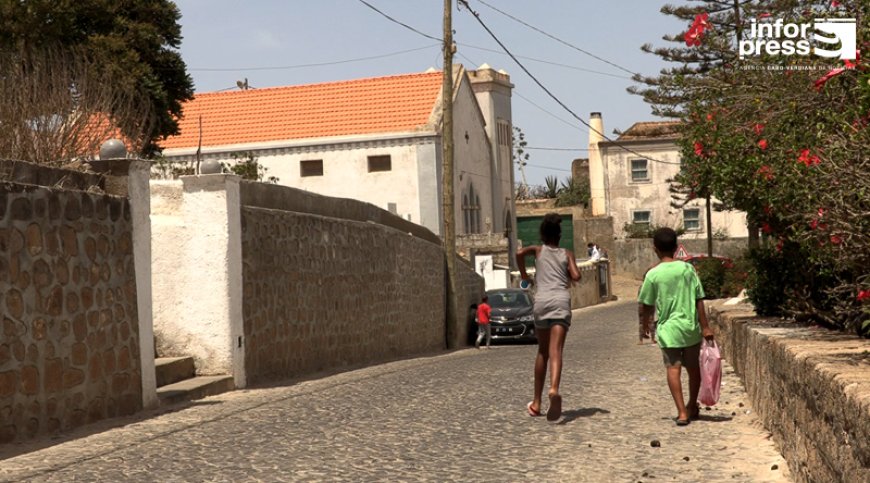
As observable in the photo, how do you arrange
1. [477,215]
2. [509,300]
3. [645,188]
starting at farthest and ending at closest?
1. [645,188]
2. [477,215]
3. [509,300]

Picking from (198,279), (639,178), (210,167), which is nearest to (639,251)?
(639,178)

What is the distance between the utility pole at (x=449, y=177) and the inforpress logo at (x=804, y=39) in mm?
16967

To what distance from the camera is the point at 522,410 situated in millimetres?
11234

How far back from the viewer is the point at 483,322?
30.7 meters

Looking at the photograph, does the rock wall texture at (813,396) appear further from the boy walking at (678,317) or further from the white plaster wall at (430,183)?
the white plaster wall at (430,183)

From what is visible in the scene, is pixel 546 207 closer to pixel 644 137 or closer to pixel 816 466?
pixel 644 137

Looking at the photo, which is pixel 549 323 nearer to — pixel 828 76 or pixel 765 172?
pixel 765 172

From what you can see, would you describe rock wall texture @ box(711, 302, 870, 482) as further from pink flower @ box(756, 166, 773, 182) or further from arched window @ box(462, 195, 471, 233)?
arched window @ box(462, 195, 471, 233)

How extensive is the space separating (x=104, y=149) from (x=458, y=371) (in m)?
6.51

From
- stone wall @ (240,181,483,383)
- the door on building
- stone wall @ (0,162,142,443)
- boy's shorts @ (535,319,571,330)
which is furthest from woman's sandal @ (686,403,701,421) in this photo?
the door on building

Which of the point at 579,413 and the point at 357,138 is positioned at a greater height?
the point at 357,138

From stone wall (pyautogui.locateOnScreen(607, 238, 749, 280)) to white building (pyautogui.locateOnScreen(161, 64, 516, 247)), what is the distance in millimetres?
14078

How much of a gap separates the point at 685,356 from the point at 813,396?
11.1 feet

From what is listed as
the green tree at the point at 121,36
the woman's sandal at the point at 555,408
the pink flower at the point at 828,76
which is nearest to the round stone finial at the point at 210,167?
the woman's sandal at the point at 555,408
